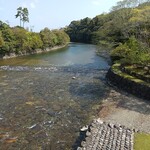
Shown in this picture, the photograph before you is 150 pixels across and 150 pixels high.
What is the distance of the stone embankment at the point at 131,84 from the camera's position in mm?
24250

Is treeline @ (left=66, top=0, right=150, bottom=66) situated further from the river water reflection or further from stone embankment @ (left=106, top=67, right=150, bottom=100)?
the river water reflection

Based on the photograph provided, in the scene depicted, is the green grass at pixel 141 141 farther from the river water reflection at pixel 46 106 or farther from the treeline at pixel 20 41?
the treeline at pixel 20 41

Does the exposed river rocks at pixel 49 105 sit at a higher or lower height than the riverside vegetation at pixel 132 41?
lower

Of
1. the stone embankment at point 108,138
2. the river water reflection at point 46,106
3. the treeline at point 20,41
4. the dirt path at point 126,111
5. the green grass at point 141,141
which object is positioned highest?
the treeline at point 20,41

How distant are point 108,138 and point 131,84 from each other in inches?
505

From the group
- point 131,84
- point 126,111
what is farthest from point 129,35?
point 126,111

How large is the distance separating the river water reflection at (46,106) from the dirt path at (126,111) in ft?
3.50

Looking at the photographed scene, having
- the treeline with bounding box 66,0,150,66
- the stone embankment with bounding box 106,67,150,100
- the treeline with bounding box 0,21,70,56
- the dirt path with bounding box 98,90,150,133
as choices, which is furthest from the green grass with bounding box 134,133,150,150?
the treeline with bounding box 0,21,70,56

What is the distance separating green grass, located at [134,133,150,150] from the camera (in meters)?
13.2

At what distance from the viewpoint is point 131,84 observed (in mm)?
26375

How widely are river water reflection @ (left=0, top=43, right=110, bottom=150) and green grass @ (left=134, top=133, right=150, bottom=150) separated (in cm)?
388

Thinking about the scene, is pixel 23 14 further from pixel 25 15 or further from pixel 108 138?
pixel 108 138

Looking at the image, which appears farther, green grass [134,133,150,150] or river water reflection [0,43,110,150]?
river water reflection [0,43,110,150]

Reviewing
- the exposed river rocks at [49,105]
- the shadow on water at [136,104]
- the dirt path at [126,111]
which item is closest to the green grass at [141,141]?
the dirt path at [126,111]
